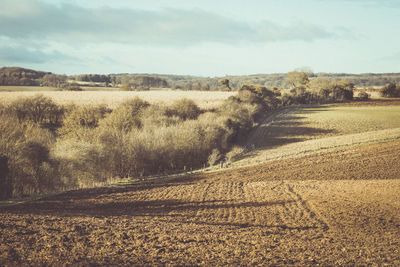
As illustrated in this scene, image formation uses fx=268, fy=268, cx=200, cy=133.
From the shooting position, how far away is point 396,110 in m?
62.1

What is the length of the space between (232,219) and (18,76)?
10742 cm

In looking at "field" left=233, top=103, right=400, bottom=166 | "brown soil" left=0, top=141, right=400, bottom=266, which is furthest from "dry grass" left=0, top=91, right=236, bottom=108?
"brown soil" left=0, top=141, right=400, bottom=266

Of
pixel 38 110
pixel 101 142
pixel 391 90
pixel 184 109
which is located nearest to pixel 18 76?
pixel 38 110

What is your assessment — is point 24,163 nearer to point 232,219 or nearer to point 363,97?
point 232,219

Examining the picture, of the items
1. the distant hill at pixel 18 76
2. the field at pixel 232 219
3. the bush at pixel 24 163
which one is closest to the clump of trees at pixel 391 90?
the field at pixel 232 219

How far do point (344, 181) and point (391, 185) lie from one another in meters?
2.77

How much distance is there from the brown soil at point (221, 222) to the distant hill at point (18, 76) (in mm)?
90541

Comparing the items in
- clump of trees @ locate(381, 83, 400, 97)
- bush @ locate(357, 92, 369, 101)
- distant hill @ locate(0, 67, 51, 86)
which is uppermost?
distant hill @ locate(0, 67, 51, 86)

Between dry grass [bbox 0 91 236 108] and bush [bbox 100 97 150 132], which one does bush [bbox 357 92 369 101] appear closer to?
dry grass [bbox 0 91 236 108]

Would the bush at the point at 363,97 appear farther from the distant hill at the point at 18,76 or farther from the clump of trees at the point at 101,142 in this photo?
the distant hill at the point at 18,76

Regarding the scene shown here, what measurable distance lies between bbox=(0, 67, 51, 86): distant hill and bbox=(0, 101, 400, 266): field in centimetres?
9000

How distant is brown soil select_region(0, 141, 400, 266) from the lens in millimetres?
6969

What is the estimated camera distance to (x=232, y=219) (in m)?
11.6

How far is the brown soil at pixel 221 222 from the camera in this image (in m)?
6.97
